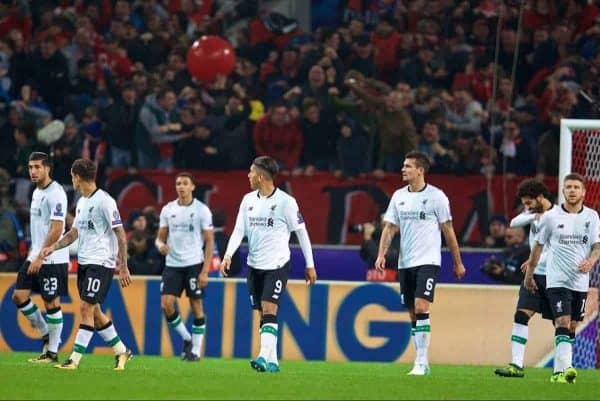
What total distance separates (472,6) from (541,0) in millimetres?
1190

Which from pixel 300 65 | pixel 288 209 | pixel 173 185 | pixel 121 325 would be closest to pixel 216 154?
pixel 173 185

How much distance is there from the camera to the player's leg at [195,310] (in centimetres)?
1891

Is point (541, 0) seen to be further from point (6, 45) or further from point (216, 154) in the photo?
point (6, 45)

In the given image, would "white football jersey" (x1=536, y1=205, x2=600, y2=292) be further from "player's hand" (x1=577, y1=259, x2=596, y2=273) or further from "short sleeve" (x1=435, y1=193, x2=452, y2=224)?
"short sleeve" (x1=435, y1=193, x2=452, y2=224)

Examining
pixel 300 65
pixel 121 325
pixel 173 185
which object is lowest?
pixel 121 325

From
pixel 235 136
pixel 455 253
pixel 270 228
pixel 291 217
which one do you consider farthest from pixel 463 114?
pixel 270 228

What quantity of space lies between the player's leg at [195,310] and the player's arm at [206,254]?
139 millimetres

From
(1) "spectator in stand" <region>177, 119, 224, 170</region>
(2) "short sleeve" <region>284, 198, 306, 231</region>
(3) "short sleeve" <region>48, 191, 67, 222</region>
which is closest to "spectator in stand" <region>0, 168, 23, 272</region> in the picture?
(1) "spectator in stand" <region>177, 119, 224, 170</region>

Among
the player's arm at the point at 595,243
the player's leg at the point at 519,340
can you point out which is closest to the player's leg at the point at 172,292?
the player's leg at the point at 519,340

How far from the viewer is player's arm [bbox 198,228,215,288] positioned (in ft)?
59.8

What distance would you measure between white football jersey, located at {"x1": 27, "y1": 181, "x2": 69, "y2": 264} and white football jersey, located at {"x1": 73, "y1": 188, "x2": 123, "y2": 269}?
78 cm

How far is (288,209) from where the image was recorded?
16.0 meters

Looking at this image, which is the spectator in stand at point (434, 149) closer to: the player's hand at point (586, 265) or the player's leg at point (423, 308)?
the player's leg at point (423, 308)

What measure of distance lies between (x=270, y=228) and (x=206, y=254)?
9.22 ft
